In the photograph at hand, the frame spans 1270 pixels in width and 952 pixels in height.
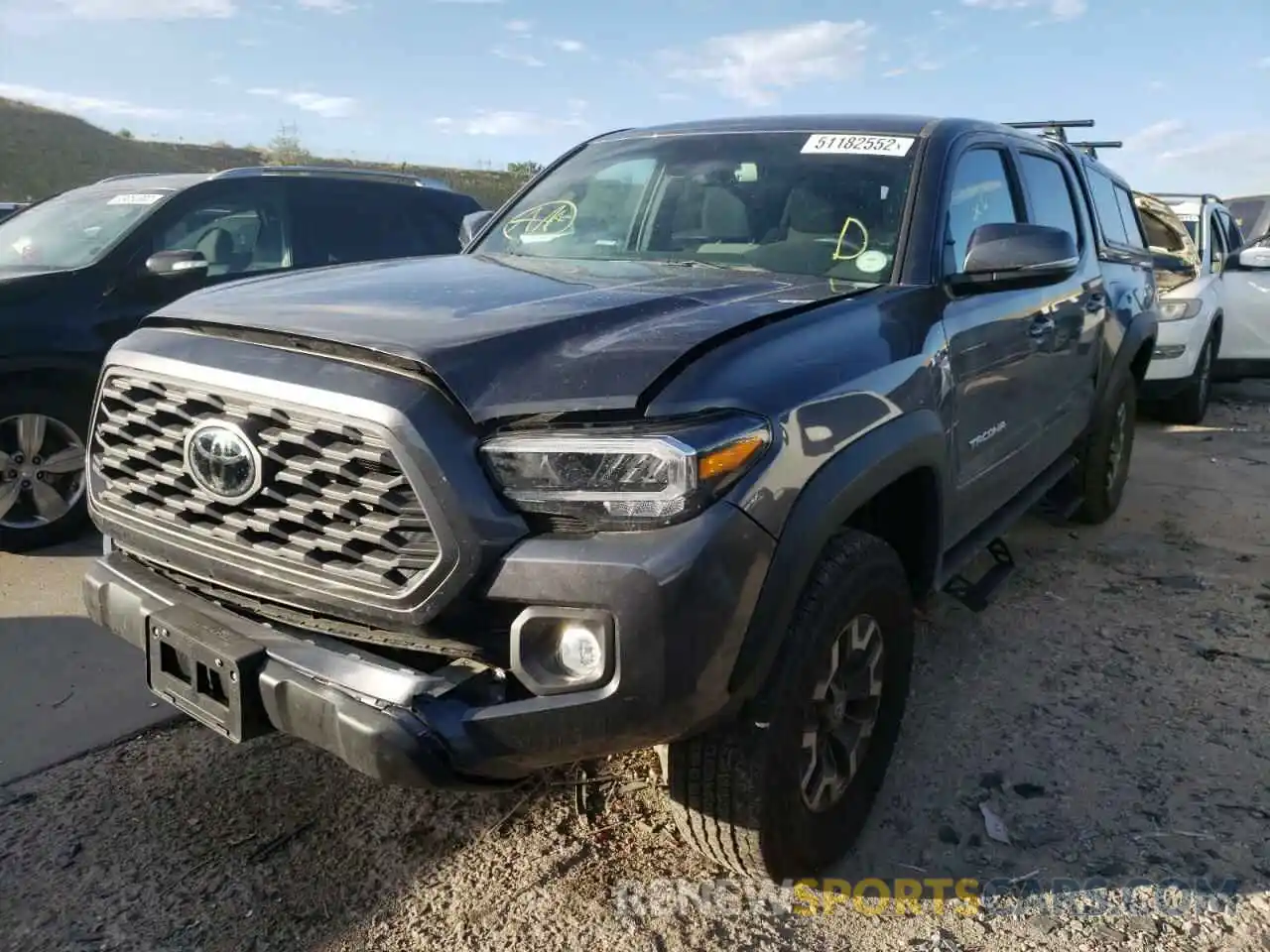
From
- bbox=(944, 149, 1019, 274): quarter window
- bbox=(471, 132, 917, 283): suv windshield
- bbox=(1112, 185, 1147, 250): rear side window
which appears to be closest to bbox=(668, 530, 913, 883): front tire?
bbox=(471, 132, 917, 283): suv windshield

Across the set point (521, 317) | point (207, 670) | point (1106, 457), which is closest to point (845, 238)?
point (521, 317)

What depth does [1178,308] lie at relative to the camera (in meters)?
7.93

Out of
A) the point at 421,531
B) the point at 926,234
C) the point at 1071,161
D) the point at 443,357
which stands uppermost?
the point at 1071,161

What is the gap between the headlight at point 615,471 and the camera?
1.87 metres

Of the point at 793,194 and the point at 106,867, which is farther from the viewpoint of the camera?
the point at 793,194

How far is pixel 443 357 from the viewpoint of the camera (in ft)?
6.48

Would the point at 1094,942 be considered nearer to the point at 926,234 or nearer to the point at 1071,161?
the point at 926,234

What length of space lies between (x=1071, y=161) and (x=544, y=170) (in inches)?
96.9

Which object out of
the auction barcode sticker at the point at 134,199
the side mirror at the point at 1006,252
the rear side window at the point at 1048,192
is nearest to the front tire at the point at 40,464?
the auction barcode sticker at the point at 134,199

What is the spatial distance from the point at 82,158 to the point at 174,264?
51427 mm

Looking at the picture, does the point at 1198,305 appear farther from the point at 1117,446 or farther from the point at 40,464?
the point at 40,464

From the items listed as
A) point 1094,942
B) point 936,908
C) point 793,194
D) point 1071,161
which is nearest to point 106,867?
point 936,908

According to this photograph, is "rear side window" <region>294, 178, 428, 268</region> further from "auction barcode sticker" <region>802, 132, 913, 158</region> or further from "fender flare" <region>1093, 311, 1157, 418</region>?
"fender flare" <region>1093, 311, 1157, 418</region>

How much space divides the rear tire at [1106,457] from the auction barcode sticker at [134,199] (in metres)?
4.78
